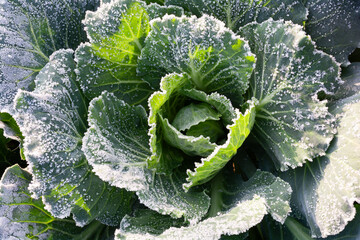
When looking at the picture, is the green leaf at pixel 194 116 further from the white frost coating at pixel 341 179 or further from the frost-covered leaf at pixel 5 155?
the frost-covered leaf at pixel 5 155

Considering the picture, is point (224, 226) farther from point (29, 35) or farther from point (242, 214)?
point (29, 35)

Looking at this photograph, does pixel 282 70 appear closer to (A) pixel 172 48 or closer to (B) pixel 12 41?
(A) pixel 172 48

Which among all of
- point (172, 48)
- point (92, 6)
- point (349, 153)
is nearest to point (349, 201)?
point (349, 153)

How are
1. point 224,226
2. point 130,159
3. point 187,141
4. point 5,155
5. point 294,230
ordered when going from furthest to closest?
point 5,155, point 294,230, point 130,159, point 187,141, point 224,226

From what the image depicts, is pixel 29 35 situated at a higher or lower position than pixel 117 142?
higher

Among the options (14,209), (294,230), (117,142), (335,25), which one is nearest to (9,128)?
(14,209)

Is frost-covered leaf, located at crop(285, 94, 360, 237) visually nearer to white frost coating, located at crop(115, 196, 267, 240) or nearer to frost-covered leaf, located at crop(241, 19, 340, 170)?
frost-covered leaf, located at crop(241, 19, 340, 170)

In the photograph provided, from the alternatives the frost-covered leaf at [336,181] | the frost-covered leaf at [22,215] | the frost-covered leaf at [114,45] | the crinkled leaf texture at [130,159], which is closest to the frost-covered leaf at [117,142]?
the crinkled leaf texture at [130,159]
